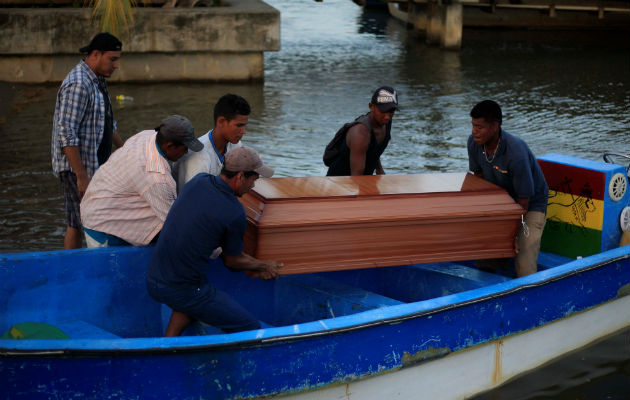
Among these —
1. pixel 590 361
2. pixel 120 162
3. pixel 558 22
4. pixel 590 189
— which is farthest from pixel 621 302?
pixel 558 22

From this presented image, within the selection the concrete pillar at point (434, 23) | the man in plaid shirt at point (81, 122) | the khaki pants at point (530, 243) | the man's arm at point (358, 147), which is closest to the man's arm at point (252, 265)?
the man's arm at point (358, 147)

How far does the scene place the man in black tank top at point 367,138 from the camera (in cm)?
619

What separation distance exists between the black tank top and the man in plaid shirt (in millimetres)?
1833

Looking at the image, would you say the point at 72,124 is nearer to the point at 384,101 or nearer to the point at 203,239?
the point at 203,239

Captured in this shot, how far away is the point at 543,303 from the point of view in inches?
227

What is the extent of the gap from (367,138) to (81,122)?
2144 mm

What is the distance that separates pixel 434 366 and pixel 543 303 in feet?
3.19

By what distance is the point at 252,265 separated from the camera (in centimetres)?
500

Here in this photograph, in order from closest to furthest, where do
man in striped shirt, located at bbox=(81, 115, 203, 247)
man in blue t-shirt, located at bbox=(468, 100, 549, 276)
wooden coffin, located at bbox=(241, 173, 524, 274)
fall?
man in striped shirt, located at bbox=(81, 115, 203, 247)
wooden coffin, located at bbox=(241, 173, 524, 274)
man in blue t-shirt, located at bbox=(468, 100, 549, 276)

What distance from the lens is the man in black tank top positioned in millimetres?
6191

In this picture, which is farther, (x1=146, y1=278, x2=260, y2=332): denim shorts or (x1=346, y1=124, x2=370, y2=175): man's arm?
(x1=346, y1=124, x2=370, y2=175): man's arm

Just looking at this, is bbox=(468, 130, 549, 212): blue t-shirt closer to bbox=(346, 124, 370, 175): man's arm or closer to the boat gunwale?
the boat gunwale

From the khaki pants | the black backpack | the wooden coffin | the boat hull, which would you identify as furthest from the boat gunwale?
the black backpack

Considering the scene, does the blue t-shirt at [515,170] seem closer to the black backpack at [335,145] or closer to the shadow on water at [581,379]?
the black backpack at [335,145]
